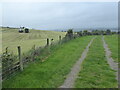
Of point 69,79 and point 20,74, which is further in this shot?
point 20,74

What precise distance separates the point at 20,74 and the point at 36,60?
8.24ft

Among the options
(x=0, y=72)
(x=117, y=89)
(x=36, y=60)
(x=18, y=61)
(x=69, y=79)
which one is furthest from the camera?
(x=36, y=60)

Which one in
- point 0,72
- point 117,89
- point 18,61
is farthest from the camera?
point 18,61

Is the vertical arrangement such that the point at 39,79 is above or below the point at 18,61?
below

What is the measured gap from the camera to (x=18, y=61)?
6.84 metres

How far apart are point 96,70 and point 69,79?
5.60 ft

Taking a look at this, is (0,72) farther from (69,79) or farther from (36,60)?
(36,60)

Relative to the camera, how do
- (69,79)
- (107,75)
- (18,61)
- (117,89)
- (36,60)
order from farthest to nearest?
(36,60), (18,61), (107,75), (69,79), (117,89)

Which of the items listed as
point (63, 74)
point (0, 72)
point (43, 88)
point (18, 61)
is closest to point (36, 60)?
point (18, 61)

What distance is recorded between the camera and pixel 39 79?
227 inches

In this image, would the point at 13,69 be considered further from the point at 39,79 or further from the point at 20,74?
the point at 39,79

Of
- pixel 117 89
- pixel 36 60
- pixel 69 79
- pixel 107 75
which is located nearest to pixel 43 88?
pixel 69 79

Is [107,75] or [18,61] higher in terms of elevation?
[18,61]

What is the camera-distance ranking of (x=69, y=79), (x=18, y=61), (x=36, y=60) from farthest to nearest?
(x=36, y=60) → (x=18, y=61) → (x=69, y=79)
